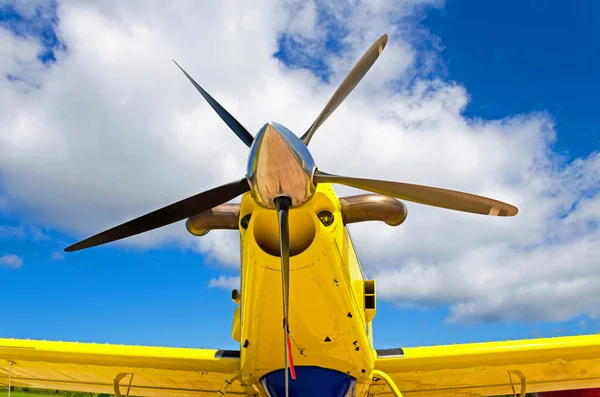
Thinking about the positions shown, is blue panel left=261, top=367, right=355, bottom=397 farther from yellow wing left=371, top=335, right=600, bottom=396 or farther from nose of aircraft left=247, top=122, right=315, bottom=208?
nose of aircraft left=247, top=122, right=315, bottom=208

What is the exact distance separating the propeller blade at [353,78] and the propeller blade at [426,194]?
149 cm

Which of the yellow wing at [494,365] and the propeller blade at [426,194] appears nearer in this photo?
the propeller blade at [426,194]

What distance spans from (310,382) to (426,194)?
13.0 ft

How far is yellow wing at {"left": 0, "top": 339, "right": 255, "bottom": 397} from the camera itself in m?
10.5

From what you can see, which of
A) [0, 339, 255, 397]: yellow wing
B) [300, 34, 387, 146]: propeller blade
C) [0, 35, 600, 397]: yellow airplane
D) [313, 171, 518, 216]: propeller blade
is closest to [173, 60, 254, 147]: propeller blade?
[0, 35, 600, 397]: yellow airplane

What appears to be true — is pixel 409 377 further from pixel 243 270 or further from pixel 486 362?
pixel 243 270

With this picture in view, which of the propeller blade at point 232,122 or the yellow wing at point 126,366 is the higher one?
the propeller blade at point 232,122

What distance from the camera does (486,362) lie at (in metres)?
10.2

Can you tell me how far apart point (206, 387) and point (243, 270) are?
613cm

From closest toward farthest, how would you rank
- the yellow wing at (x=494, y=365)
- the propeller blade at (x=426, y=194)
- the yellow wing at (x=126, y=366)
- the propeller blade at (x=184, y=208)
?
1. the propeller blade at (x=426, y=194)
2. the propeller blade at (x=184, y=208)
3. the yellow wing at (x=494, y=365)
4. the yellow wing at (x=126, y=366)

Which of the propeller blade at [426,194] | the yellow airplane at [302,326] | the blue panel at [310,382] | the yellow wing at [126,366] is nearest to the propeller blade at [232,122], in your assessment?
the yellow airplane at [302,326]

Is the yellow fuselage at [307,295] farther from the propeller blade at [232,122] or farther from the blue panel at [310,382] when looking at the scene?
the propeller blade at [232,122]

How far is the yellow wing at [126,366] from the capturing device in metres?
10.5

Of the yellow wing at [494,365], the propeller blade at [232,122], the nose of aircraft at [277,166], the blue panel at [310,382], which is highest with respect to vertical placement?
the propeller blade at [232,122]
